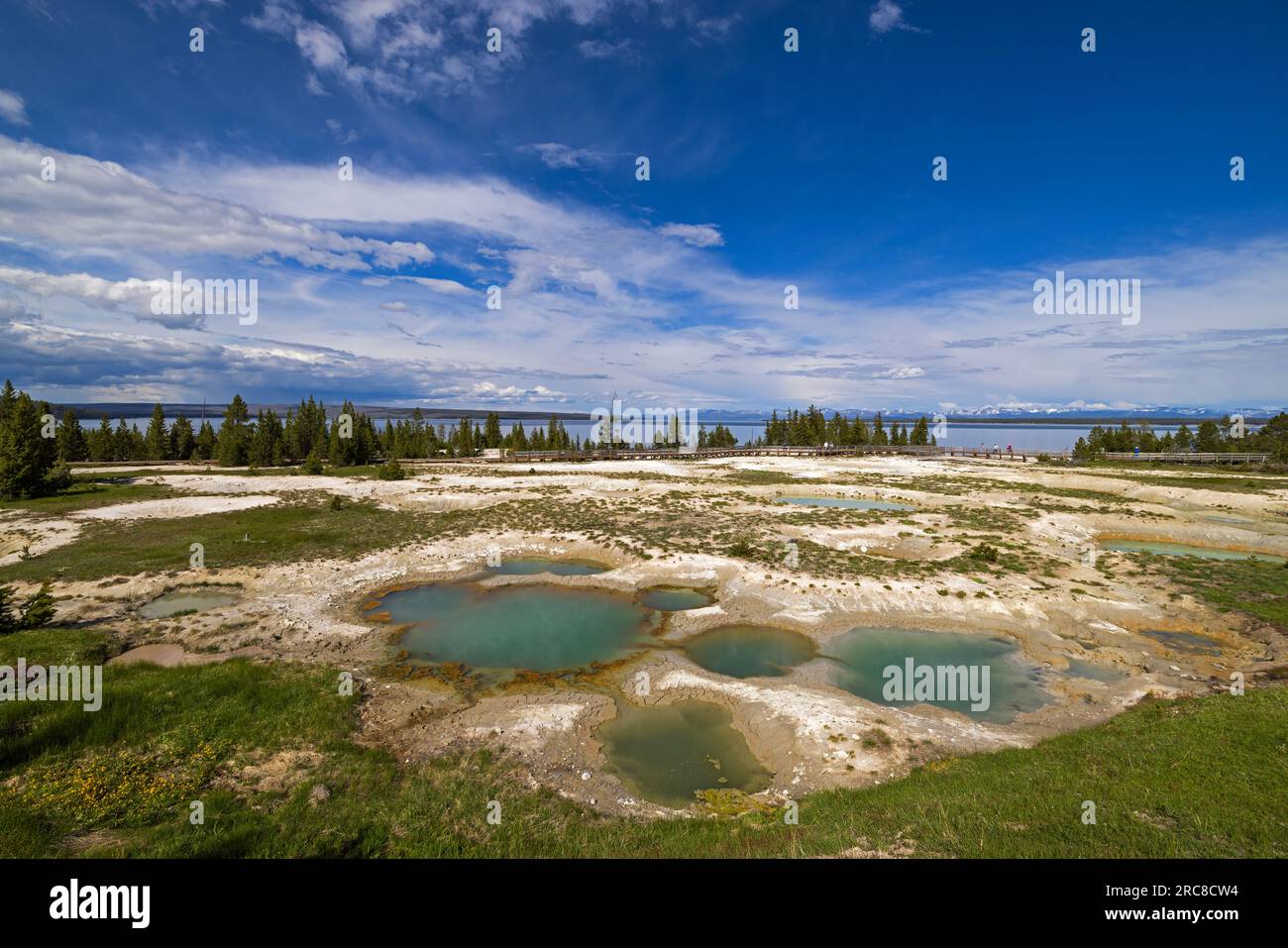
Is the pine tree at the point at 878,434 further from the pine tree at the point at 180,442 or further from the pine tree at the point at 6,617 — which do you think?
the pine tree at the point at 180,442

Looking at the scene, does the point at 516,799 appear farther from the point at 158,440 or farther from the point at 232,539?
the point at 158,440

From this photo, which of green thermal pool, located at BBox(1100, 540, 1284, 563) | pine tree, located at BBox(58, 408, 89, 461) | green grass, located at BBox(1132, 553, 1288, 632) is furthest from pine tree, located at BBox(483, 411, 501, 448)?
green grass, located at BBox(1132, 553, 1288, 632)

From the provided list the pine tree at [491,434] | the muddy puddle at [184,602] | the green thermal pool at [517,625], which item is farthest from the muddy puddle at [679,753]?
the pine tree at [491,434]

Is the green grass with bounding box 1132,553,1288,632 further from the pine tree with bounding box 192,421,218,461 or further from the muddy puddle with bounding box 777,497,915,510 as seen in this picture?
the pine tree with bounding box 192,421,218,461

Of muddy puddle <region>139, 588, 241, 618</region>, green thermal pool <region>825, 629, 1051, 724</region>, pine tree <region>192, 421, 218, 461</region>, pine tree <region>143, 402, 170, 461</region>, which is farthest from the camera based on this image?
pine tree <region>192, 421, 218, 461</region>

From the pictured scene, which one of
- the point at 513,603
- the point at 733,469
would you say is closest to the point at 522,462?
the point at 733,469
